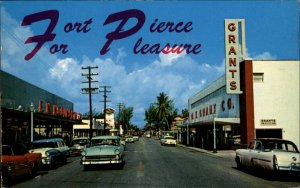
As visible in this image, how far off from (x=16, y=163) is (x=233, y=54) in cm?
2774

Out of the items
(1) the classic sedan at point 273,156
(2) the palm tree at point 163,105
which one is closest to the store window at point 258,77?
(1) the classic sedan at point 273,156

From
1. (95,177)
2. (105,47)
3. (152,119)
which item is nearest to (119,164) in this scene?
(95,177)

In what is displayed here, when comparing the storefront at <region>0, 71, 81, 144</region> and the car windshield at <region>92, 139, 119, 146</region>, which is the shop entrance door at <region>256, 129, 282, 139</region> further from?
the car windshield at <region>92, 139, 119, 146</region>

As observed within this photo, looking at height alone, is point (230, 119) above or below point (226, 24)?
below

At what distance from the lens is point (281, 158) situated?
Result: 53.4ft

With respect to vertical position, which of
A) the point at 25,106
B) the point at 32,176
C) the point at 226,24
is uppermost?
the point at 226,24

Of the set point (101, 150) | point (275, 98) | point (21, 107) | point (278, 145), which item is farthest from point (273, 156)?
point (275, 98)

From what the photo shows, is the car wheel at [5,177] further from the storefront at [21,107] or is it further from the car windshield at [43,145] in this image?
the storefront at [21,107]

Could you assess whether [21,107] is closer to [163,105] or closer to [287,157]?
[287,157]

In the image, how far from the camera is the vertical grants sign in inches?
1567

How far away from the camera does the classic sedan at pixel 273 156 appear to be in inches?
639

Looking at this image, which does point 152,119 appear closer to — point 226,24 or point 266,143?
point 226,24

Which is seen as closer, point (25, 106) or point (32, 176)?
point (32, 176)

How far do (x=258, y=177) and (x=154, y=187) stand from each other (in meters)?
5.69
